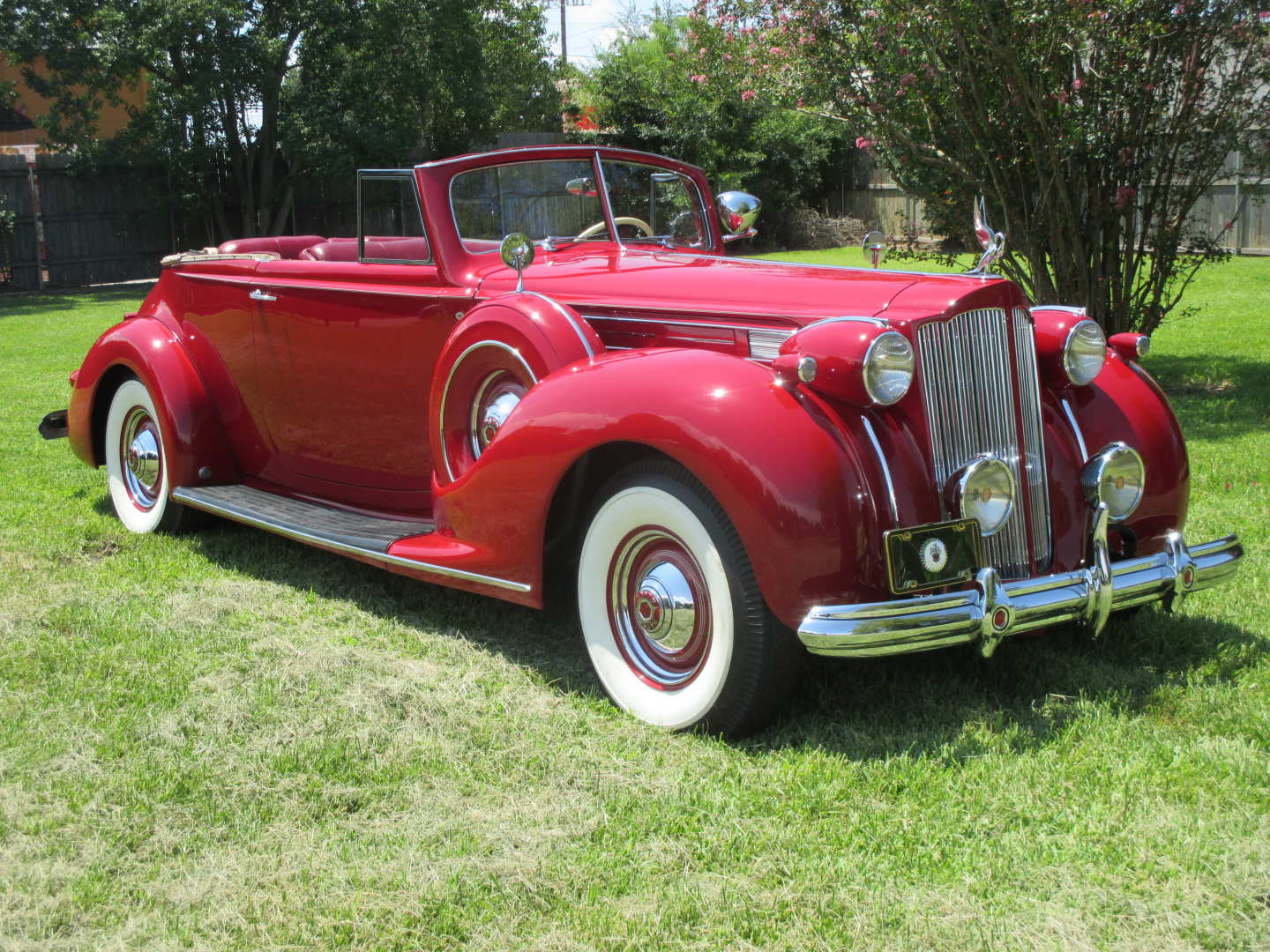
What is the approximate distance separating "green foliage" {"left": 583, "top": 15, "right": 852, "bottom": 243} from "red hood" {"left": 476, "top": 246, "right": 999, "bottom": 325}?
62.0 ft

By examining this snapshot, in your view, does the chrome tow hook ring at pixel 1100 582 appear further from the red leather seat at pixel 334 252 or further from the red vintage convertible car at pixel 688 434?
the red leather seat at pixel 334 252

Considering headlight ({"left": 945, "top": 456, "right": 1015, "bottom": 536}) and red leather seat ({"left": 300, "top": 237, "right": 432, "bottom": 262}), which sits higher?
red leather seat ({"left": 300, "top": 237, "right": 432, "bottom": 262})

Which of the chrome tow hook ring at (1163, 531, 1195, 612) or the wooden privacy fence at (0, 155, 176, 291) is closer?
the chrome tow hook ring at (1163, 531, 1195, 612)

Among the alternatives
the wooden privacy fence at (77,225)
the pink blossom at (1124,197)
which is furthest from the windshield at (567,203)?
the wooden privacy fence at (77,225)

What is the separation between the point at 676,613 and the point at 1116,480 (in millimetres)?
1380

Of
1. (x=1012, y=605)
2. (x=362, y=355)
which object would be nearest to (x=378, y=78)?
(x=362, y=355)

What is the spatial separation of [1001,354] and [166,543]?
143 inches

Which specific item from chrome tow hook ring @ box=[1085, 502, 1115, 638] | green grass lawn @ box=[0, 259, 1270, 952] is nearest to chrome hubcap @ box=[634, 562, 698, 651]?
green grass lawn @ box=[0, 259, 1270, 952]

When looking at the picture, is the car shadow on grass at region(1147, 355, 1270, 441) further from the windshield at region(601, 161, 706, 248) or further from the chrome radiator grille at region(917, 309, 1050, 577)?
the chrome radiator grille at region(917, 309, 1050, 577)

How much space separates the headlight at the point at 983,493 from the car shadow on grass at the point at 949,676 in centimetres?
53

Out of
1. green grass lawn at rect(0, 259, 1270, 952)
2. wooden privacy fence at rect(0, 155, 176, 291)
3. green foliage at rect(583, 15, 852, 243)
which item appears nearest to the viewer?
green grass lawn at rect(0, 259, 1270, 952)

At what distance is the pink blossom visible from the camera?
8105mm

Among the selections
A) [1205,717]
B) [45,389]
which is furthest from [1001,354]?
[45,389]

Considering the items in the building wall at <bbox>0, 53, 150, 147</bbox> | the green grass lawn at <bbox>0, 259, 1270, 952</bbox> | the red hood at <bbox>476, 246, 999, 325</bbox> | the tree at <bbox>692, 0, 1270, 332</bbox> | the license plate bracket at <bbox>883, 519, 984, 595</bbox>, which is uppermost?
the building wall at <bbox>0, 53, 150, 147</bbox>
